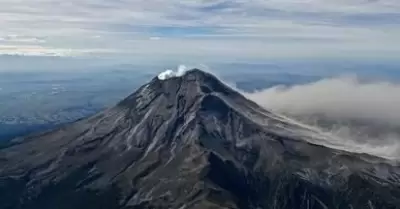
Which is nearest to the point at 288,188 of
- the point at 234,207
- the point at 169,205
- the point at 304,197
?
the point at 304,197

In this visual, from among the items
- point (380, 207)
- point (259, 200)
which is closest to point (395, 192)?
point (380, 207)

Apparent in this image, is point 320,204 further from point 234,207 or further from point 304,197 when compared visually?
point 234,207

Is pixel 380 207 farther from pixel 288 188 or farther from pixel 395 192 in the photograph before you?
pixel 288 188

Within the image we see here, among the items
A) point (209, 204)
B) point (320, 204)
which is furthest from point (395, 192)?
point (209, 204)

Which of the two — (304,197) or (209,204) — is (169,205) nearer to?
(209,204)

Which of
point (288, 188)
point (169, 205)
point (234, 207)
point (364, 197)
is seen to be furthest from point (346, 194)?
point (169, 205)
